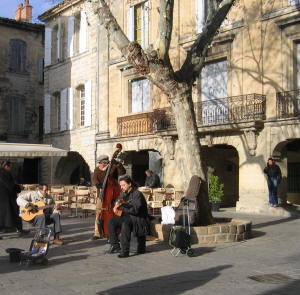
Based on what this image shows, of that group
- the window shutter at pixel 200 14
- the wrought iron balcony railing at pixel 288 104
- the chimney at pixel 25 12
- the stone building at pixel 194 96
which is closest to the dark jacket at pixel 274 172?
the stone building at pixel 194 96

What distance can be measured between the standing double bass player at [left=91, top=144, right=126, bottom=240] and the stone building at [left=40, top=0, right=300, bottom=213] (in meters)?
6.12

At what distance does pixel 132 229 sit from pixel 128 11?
16140 mm

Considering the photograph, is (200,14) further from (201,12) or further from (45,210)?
(45,210)

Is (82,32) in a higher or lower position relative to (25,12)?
lower

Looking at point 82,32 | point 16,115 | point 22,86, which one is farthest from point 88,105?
point 22,86

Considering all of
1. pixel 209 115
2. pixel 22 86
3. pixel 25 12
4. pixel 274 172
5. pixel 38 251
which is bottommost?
pixel 38 251

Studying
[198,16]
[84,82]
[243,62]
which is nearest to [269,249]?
[243,62]

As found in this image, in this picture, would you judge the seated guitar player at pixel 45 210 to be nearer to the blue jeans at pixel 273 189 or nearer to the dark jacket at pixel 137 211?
the dark jacket at pixel 137 211

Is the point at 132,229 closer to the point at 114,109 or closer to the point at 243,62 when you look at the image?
the point at 243,62

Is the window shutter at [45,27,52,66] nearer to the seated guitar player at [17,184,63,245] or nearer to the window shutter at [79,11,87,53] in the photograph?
the window shutter at [79,11,87,53]

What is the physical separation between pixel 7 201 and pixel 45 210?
1354mm

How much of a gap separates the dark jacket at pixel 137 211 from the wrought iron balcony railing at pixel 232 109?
30.5 ft

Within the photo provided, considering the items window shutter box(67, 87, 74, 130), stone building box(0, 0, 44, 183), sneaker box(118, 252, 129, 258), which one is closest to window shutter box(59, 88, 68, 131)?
window shutter box(67, 87, 74, 130)

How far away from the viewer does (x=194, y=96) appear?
65.7 feet
